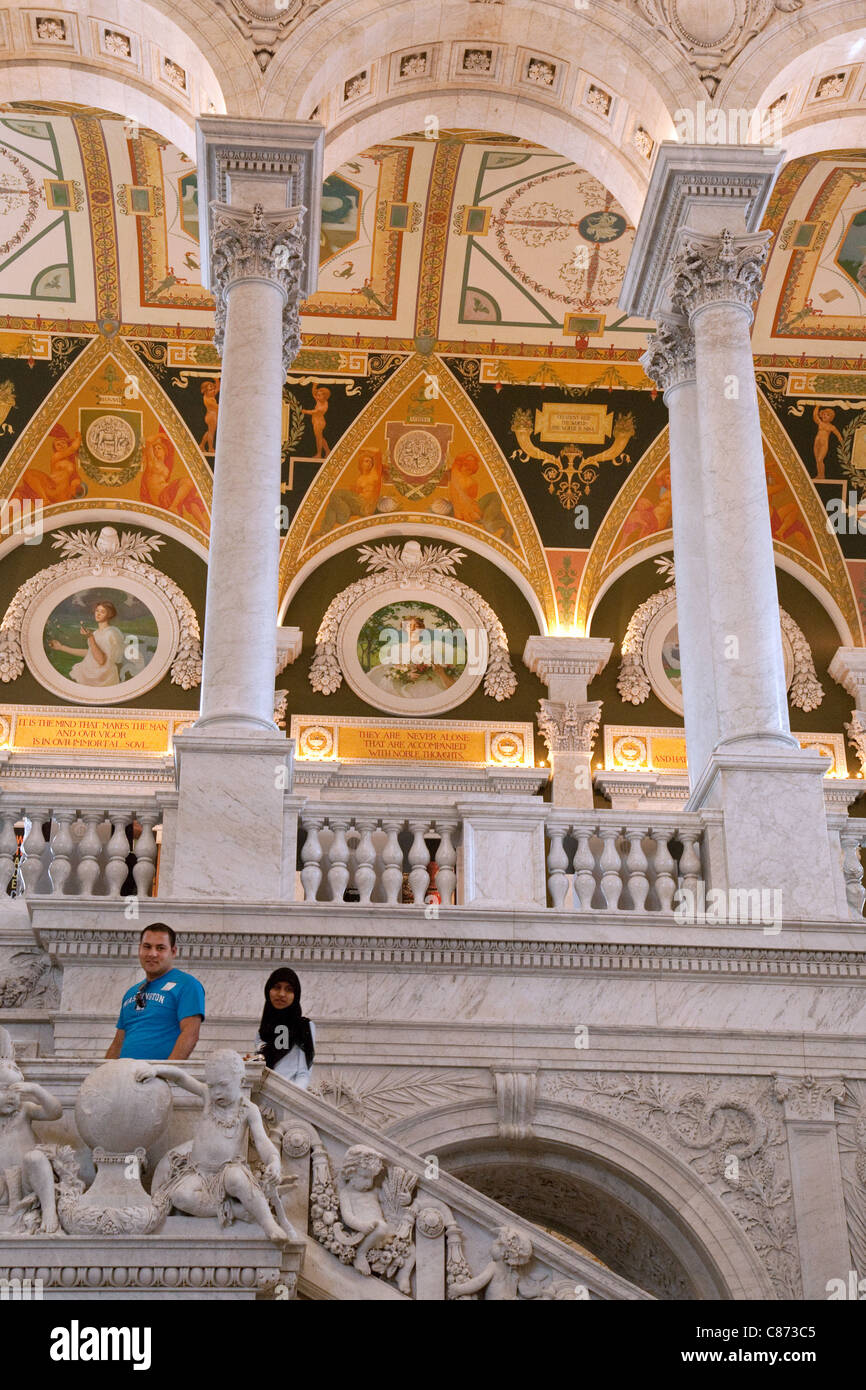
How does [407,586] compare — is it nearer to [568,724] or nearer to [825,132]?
[568,724]

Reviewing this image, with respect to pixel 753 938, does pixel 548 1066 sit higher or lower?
lower

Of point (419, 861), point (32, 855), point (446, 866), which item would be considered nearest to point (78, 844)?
point (32, 855)

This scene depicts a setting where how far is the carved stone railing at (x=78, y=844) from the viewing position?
10.2 meters

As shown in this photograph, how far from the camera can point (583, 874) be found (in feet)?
34.2

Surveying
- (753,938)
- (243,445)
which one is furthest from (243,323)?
(753,938)

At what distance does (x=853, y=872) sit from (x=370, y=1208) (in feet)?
15.4

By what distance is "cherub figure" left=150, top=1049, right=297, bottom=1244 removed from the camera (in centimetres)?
→ 654

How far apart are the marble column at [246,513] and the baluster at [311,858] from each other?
3.6 inches

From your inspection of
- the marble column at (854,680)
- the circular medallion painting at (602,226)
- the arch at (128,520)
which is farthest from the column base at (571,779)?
the circular medallion painting at (602,226)

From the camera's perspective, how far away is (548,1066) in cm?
970

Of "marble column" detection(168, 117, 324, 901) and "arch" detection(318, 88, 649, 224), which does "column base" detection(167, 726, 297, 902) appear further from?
"arch" detection(318, 88, 649, 224)

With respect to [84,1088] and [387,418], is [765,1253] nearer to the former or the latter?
[84,1088]

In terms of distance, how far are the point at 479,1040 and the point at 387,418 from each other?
1074 cm

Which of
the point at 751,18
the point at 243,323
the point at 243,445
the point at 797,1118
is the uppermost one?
the point at 751,18
